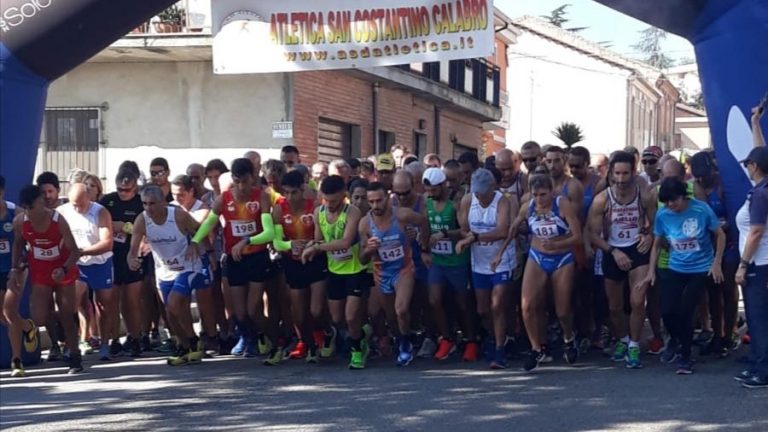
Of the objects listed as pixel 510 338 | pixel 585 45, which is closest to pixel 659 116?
pixel 585 45

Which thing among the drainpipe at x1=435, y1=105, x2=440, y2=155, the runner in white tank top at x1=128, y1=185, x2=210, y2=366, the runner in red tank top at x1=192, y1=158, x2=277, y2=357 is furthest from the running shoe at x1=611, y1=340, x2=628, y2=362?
the drainpipe at x1=435, y1=105, x2=440, y2=155

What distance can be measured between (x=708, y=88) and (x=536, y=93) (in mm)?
43318

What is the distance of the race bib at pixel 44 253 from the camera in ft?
32.6

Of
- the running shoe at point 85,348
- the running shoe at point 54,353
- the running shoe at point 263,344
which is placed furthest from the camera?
the running shoe at point 85,348

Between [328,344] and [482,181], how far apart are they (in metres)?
2.25

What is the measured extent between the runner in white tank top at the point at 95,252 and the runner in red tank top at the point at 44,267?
447 mm

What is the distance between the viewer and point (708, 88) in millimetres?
9422

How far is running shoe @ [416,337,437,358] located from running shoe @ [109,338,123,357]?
10.4ft

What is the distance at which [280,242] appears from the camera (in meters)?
10.1

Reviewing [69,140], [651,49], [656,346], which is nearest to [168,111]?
[69,140]

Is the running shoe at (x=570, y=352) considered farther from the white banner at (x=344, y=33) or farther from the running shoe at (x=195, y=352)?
the running shoe at (x=195, y=352)

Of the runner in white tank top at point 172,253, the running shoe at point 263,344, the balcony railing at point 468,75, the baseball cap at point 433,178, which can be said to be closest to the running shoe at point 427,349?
the running shoe at point 263,344

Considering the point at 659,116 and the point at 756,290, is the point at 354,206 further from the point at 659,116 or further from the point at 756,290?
the point at 659,116

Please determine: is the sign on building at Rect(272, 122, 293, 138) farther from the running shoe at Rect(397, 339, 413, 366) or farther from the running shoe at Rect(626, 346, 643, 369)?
the running shoe at Rect(626, 346, 643, 369)
